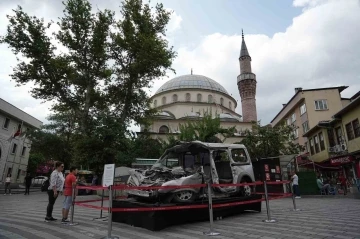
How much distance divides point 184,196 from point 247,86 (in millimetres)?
41012

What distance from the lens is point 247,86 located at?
147 feet

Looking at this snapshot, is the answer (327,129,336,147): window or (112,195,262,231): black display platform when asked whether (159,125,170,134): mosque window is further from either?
(112,195,262,231): black display platform

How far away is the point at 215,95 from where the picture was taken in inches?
1869

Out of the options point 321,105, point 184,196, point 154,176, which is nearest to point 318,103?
point 321,105

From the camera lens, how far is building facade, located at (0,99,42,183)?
2809 cm

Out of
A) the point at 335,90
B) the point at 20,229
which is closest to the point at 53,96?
the point at 20,229

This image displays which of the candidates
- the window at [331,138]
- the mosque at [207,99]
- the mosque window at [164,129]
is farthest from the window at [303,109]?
the mosque window at [164,129]

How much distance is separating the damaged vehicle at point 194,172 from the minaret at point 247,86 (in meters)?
37.1

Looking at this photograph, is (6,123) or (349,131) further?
(6,123)

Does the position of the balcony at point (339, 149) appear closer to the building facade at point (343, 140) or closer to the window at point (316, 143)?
the building facade at point (343, 140)

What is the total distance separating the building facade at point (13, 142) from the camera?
92.2 ft

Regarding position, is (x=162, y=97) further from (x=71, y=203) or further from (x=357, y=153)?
(x=71, y=203)

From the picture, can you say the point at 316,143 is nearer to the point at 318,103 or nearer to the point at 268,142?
the point at 318,103

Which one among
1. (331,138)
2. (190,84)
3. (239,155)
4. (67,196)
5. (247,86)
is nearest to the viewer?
(67,196)
